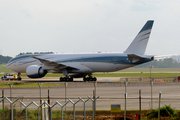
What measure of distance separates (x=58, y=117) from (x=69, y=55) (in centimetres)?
3140

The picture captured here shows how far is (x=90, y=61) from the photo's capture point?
4188cm

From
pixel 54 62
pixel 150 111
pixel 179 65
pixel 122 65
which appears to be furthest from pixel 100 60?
pixel 179 65

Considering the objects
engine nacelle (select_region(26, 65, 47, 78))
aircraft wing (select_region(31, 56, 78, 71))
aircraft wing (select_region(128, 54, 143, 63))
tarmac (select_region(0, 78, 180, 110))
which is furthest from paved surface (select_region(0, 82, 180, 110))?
engine nacelle (select_region(26, 65, 47, 78))

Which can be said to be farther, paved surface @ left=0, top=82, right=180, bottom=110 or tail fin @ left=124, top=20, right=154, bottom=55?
tail fin @ left=124, top=20, right=154, bottom=55

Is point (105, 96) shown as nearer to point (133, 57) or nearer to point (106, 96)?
point (106, 96)

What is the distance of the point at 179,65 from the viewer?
576 ft

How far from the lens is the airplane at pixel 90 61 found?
131 feet

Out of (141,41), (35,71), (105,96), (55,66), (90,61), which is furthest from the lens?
(35,71)

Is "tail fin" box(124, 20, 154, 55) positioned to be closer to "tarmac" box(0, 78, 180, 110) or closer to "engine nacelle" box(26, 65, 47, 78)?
"engine nacelle" box(26, 65, 47, 78)

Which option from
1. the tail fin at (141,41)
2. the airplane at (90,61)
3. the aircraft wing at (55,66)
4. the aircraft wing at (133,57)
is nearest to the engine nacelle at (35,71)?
the airplane at (90,61)

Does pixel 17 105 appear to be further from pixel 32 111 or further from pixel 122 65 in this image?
pixel 122 65

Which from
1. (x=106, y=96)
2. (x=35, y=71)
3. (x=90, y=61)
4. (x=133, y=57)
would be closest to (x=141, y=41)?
(x=133, y=57)

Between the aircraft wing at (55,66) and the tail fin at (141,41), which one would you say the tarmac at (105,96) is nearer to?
the tail fin at (141,41)

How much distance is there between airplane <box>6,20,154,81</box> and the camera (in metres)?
39.8
